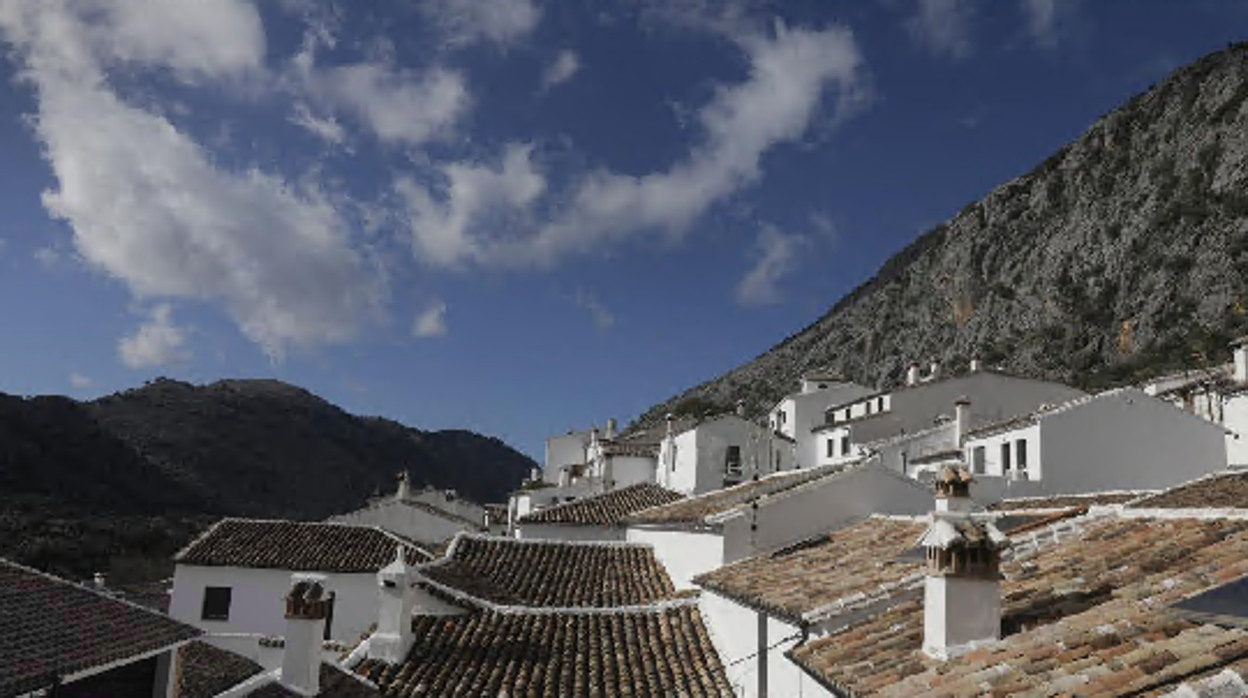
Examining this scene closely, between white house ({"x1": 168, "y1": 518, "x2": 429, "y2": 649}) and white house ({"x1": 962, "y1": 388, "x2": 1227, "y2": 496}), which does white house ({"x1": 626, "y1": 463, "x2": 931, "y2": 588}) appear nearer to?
white house ({"x1": 962, "y1": 388, "x2": 1227, "y2": 496})

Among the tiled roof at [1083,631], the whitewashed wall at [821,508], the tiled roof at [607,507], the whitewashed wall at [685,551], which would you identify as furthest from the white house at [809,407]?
the tiled roof at [1083,631]

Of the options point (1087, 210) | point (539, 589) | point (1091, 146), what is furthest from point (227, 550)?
point (1091, 146)

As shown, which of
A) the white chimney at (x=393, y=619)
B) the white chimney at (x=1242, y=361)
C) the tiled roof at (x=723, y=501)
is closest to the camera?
the white chimney at (x=393, y=619)

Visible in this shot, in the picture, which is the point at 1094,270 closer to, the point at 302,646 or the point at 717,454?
the point at 717,454

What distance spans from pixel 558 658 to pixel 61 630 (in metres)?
7.24

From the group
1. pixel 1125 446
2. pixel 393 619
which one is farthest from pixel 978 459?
pixel 393 619

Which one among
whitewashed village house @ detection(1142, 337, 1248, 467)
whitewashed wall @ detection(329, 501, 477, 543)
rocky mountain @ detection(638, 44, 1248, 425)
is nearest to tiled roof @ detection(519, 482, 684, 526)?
whitewashed village house @ detection(1142, 337, 1248, 467)

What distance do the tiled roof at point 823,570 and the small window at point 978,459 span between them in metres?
14.6

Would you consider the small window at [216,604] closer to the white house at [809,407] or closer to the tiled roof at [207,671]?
the tiled roof at [207,671]

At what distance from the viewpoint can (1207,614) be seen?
4789 mm

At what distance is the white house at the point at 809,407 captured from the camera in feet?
158

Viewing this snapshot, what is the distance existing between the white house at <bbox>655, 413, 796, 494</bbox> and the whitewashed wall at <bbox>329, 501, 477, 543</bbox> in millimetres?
14000

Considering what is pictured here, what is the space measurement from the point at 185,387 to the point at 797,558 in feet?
398

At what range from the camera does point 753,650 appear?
12820 millimetres
